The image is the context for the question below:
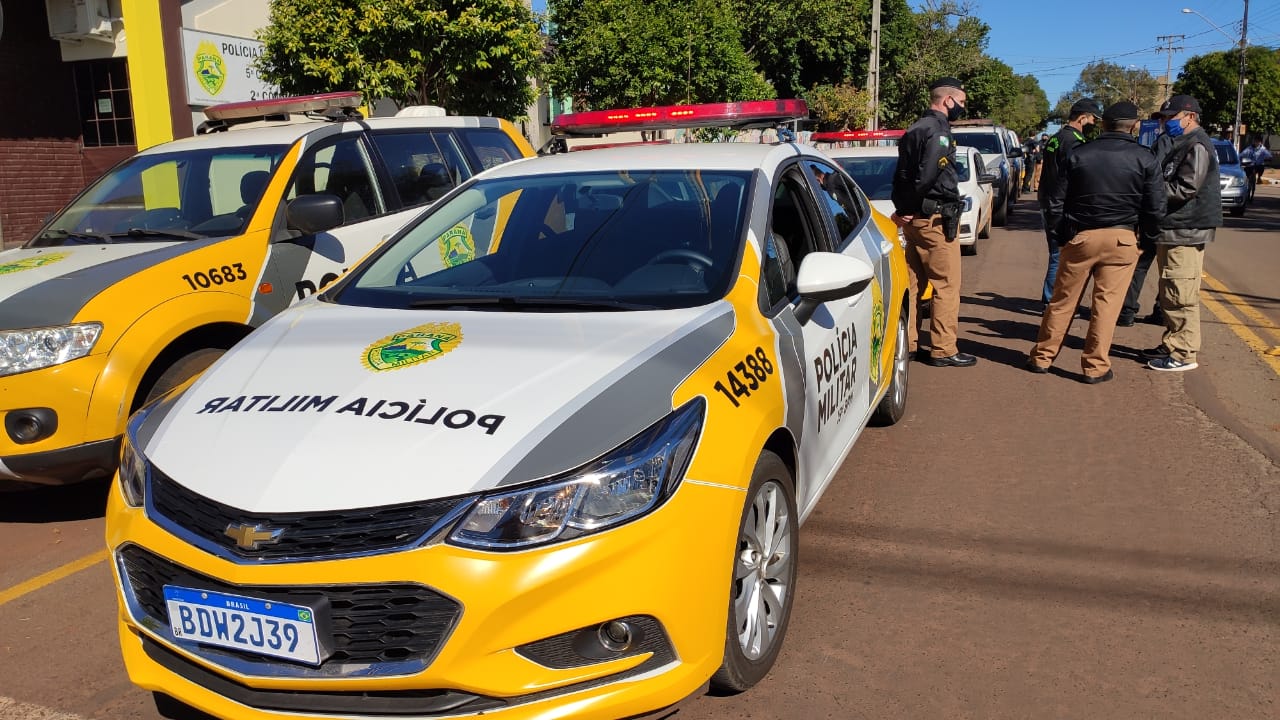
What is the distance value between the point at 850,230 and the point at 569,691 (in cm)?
325

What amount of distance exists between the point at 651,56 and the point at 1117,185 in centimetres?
1437

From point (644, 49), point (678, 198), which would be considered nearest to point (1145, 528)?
point (678, 198)

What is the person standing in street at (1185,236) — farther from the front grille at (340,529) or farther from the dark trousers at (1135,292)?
the front grille at (340,529)

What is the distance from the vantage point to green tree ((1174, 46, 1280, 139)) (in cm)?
6962

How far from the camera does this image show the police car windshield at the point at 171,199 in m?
5.57

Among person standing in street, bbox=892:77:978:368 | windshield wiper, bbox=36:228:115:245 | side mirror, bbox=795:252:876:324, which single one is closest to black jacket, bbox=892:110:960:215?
person standing in street, bbox=892:77:978:368

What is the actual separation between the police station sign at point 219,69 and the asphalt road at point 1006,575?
11.3m

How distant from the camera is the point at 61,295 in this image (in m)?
4.58

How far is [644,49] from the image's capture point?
67.3ft

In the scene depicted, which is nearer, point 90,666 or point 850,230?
point 90,666

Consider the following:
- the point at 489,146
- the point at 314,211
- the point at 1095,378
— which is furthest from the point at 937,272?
the point at 314,211

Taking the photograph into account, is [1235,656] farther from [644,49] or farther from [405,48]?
[644,49]

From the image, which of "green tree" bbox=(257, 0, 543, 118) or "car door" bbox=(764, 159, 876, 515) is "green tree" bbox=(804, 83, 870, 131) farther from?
"car door" bbox=(764, 159, 876, 515)

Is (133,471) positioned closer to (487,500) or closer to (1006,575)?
(487,500)
